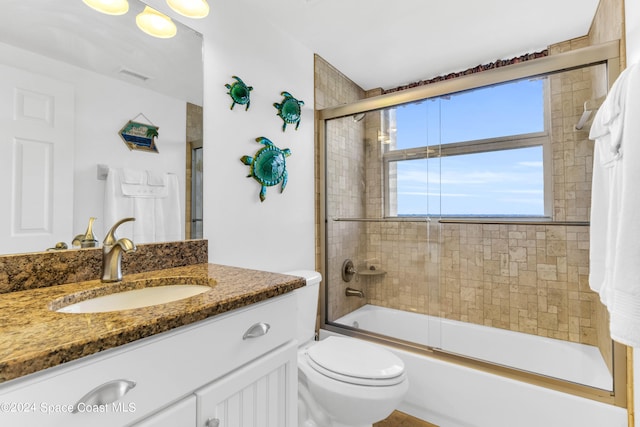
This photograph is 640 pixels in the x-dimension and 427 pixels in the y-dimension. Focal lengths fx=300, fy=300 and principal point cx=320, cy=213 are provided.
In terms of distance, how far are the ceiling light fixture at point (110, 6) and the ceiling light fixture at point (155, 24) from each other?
6cm

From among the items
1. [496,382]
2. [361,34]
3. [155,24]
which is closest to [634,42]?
[361,34]

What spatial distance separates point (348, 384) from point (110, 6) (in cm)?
181

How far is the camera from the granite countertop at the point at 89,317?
50 cm

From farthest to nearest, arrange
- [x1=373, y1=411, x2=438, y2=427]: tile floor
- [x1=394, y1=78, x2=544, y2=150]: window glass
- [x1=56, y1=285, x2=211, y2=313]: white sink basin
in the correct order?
[x1=394, y1=78, x2=544, y2=150]: window glass < [x1=373, y1=411, x2=438, y2=427]: tile floor < [x1=56, y1=285, x2=211, y2=313]: white sink basin

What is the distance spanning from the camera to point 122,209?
1.19m

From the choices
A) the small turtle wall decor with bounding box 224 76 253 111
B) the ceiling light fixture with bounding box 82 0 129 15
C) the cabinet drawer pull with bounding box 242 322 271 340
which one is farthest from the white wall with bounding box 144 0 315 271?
the cabinet drawer pull with bounding box 242 322 271 340

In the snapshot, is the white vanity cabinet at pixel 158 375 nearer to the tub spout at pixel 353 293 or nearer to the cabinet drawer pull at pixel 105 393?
the cabinet drawer pull at pixel 105 393

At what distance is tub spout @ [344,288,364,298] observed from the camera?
2.46 m

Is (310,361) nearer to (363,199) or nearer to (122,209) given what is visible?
(122,209)

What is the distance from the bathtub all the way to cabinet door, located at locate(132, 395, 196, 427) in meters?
1.45

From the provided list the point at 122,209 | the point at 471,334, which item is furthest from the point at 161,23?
the point at 471,334

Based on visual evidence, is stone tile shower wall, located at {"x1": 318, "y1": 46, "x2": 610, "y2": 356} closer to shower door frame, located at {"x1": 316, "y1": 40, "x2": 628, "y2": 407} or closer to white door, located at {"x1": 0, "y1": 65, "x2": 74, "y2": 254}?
shower door frame, located at {"x1": 316, "y1": 40, "x2": 628, "y2": 407}

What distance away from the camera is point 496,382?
1.55m

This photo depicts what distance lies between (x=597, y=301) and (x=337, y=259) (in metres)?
1.62
